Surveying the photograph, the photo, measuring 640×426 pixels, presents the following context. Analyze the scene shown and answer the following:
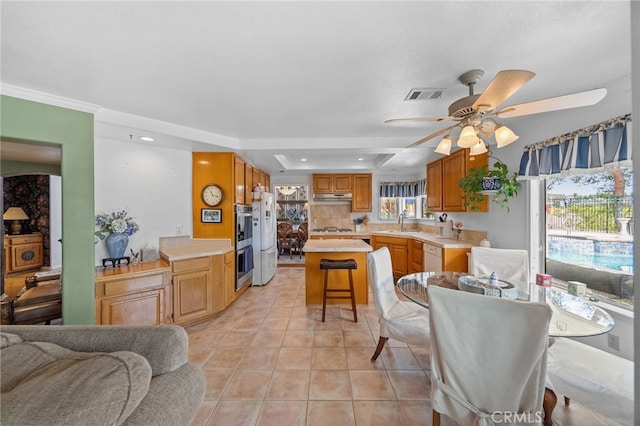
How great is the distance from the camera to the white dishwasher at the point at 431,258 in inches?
140

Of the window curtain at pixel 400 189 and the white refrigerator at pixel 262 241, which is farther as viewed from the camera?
the window curtain at pixel 400 189

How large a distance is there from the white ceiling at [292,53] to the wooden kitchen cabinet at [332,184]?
10.1 ft

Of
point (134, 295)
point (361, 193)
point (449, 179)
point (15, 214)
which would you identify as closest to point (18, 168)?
point (15, 214)

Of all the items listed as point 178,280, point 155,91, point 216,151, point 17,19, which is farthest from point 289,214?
point 17,19

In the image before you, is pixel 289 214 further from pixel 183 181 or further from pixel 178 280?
pixel 178 280

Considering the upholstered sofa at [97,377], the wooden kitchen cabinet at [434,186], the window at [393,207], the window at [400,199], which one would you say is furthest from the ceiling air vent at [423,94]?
the window at [393,207]

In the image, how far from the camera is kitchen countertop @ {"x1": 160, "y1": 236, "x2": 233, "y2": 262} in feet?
9.49

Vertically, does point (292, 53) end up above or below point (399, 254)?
above

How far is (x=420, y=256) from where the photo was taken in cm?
423

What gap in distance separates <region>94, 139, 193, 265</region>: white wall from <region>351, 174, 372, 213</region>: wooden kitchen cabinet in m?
3.47

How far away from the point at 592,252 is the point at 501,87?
1.89 m

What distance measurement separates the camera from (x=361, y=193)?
571 cm

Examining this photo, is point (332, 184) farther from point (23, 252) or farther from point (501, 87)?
point (23, 252)

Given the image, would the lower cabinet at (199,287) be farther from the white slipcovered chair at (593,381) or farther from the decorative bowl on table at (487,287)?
the white slipcovered chair at (593,381)
